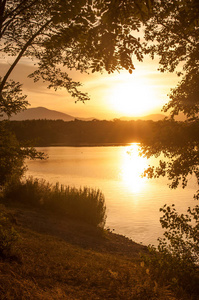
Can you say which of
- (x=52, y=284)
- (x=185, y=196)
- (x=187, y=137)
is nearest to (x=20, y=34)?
(x=187, y=137)

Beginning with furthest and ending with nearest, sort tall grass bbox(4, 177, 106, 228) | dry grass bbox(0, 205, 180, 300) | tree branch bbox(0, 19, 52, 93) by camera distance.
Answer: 1. tall grass bbox(4, 177, 106, 228)
2. tree branch bbox(0, 19, 52, 93)
3. dry grass bbox(0, 205, 180, 300)

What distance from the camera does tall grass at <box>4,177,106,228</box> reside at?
15.8 meters

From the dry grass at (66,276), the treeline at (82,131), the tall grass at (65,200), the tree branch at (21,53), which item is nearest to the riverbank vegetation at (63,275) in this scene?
the dry grass at (66,276)

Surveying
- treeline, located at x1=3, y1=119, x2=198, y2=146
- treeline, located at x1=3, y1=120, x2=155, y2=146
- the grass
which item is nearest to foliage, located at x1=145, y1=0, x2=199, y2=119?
the grass

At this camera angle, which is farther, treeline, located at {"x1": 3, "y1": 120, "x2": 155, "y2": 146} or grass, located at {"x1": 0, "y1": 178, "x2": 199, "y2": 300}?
treeline, located at {"x1": 3, "y1": 120, "x2": 155, "y2": 146}

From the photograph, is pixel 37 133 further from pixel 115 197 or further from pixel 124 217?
pixel 124 217

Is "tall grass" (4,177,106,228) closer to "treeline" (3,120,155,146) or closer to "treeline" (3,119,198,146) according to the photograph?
"treeline" (3,119,198,146)

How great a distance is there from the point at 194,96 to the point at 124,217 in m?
14.2

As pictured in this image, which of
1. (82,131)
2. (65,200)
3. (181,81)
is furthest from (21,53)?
(82,131)

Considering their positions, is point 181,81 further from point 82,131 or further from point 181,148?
point 82,131

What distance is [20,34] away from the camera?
9.52m

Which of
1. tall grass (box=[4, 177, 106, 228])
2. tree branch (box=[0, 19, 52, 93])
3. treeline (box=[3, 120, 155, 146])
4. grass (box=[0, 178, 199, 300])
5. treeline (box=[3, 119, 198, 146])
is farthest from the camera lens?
treeline (box=[3, 120, 155, 146])

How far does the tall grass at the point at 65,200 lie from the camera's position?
15.8 m

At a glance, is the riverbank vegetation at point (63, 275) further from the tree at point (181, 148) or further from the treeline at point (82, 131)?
the treeline at point (82, 131)
